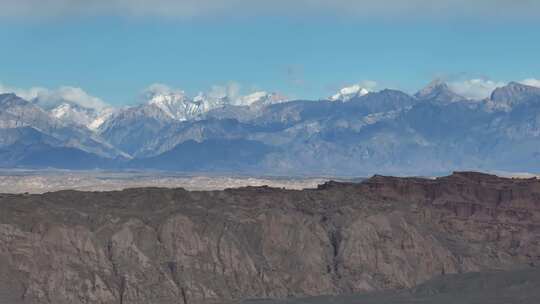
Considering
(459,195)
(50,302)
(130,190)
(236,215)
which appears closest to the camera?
(50,302)

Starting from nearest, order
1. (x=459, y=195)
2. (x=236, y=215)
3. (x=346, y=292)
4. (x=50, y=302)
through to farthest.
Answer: (x=50, y=302) < (x=346, y=292) < (x=236, y=215) < (x=459, y=195)

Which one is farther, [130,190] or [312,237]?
[130,190]

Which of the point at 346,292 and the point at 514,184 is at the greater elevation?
the point at 514,184

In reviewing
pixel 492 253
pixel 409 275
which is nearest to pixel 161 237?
pixel 409 275

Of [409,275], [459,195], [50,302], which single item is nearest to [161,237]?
[50,302]

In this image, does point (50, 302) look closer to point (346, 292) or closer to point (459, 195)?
point (346, 292)

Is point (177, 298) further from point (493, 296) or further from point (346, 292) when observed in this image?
point (493, 296)
